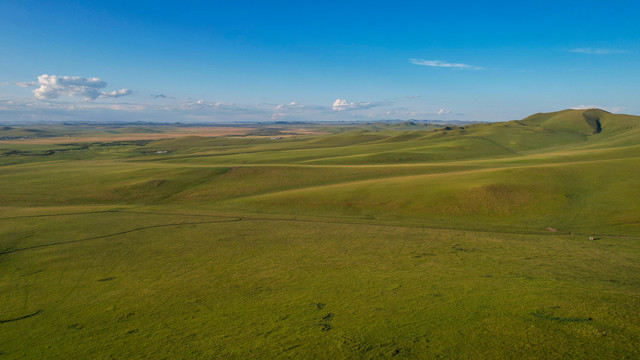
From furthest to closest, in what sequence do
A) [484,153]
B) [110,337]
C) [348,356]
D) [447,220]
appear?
1. [484,153]
2. [447,220]
3. [110,337]
4. [348,356]

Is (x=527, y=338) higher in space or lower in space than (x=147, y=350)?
higher

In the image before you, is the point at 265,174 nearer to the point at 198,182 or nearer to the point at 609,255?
the point at 198,182

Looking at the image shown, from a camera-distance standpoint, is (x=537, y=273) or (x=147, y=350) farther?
(x=537, y=273)

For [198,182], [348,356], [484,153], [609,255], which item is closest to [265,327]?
[348,356]

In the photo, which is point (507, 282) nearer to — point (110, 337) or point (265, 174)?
point (110, 337)

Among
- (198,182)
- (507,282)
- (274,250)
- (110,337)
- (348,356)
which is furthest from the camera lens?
(198,182)

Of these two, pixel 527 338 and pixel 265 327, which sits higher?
pixel 527 338

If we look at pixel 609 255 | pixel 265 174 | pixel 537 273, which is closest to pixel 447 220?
pixel 609 255
